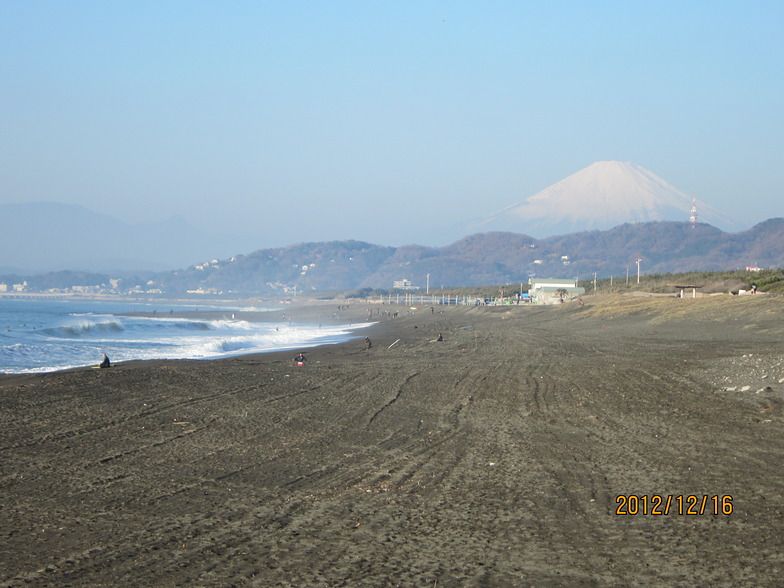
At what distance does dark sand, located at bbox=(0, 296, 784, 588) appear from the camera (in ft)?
16.3

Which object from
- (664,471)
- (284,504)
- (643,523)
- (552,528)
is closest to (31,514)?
(284,504)

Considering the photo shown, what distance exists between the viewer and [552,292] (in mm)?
83375

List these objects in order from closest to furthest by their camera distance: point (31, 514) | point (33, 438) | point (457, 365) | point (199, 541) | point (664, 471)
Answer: point (199, 541), point (31, 514), point (664, 471), point (33, 438), point (457, 365)

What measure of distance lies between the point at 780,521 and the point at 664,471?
172cm

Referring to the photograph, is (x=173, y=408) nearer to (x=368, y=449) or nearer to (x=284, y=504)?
(x=368, y=449)

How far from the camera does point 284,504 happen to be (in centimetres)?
649
